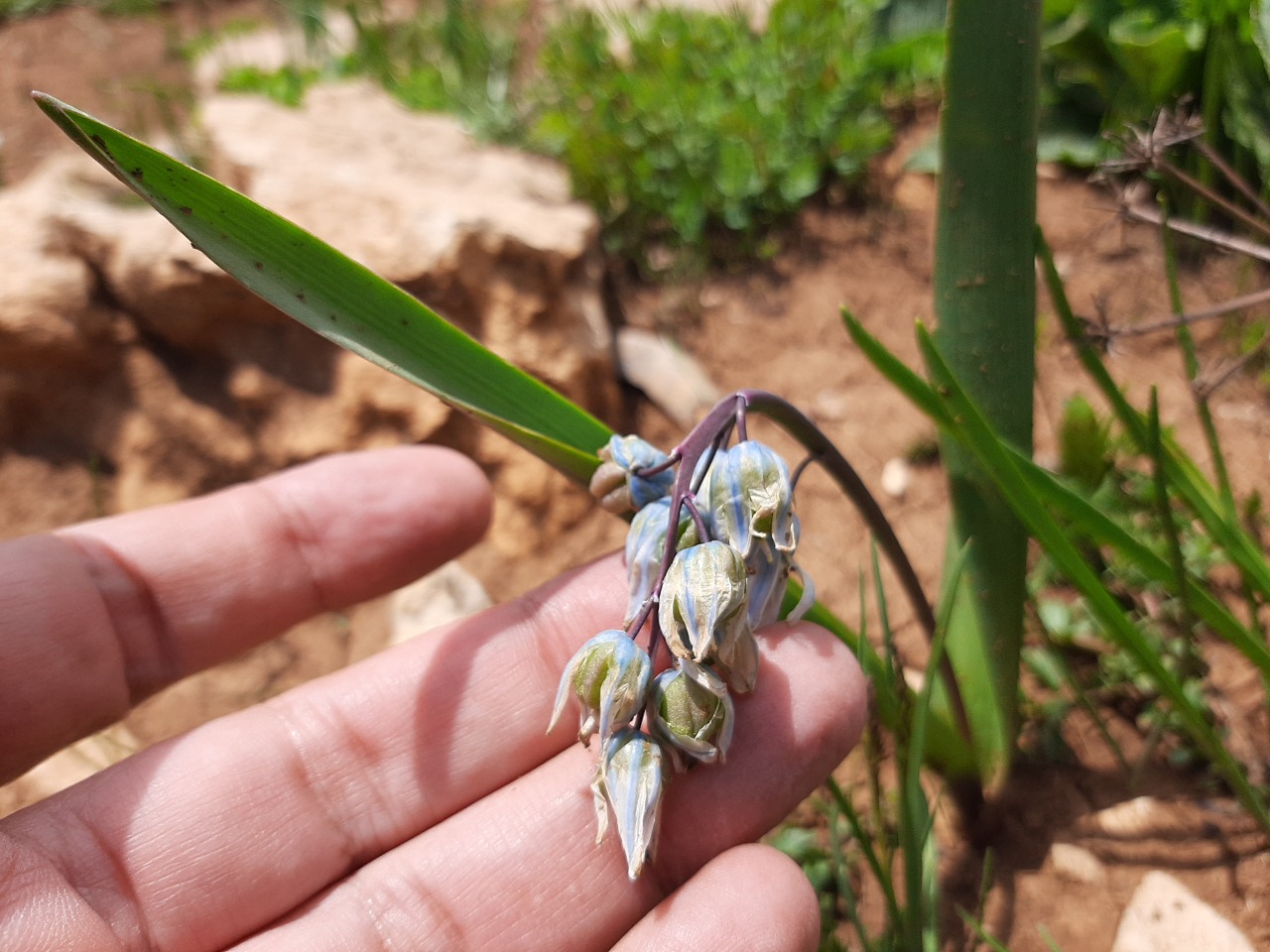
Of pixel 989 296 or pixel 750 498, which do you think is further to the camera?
pixel 989 296

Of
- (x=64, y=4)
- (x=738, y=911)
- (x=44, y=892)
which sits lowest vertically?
(x=738, y=911)

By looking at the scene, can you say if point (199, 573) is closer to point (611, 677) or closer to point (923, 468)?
point (611, 677)

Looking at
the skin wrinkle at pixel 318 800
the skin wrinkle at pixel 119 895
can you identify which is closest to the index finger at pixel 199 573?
the skin wrinkle at pixel 119 895

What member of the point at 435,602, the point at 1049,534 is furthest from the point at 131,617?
the point at 1049,534

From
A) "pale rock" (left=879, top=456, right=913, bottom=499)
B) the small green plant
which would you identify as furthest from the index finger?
the small green plant

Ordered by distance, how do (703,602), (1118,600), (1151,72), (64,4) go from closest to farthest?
(703,602) < (1118,600) < (1151,72) < (64,4)

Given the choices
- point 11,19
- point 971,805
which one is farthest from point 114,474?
point 11,19
